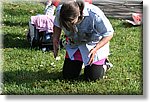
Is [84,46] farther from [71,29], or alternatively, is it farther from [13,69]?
[13,69]

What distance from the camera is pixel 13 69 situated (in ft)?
13.2

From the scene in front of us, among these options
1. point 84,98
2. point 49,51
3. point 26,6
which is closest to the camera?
point 84,98

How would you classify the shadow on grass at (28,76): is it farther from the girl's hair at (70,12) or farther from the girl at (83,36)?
the girl's hair at (70,12)

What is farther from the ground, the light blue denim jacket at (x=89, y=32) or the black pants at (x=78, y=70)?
the light blue denim jacket at (x=89, y=32)

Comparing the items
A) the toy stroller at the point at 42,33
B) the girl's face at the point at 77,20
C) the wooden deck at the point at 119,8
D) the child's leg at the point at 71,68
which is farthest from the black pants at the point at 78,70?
the wooden deck at the point at 119,8

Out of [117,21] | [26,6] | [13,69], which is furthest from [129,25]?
[13,69]

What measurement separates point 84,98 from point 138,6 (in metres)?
2.72

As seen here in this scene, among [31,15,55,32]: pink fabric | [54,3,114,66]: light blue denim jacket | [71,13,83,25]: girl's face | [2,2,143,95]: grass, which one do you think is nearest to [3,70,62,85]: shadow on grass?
[2,2,143,95]: grass

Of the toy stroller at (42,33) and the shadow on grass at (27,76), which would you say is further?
the toy stroller at (42,33)

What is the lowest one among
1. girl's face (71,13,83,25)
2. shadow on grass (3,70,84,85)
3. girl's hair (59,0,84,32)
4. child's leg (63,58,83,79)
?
shadow on grass (3,70,84,85)

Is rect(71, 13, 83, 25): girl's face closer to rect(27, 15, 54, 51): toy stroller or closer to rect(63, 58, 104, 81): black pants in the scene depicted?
rect(63, 58, 104, 81): black pants

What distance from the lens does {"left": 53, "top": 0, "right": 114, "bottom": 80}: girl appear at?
3.46 m

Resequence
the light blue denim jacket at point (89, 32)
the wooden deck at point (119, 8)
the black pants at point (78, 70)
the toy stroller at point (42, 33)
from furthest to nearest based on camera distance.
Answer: the wooden deck at point (119, 8) → the toy stroller at point (42, 33) → the black pants at point (78, 70) → the light blue denim jacket at point (89, 32)

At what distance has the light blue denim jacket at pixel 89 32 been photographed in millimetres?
3604
